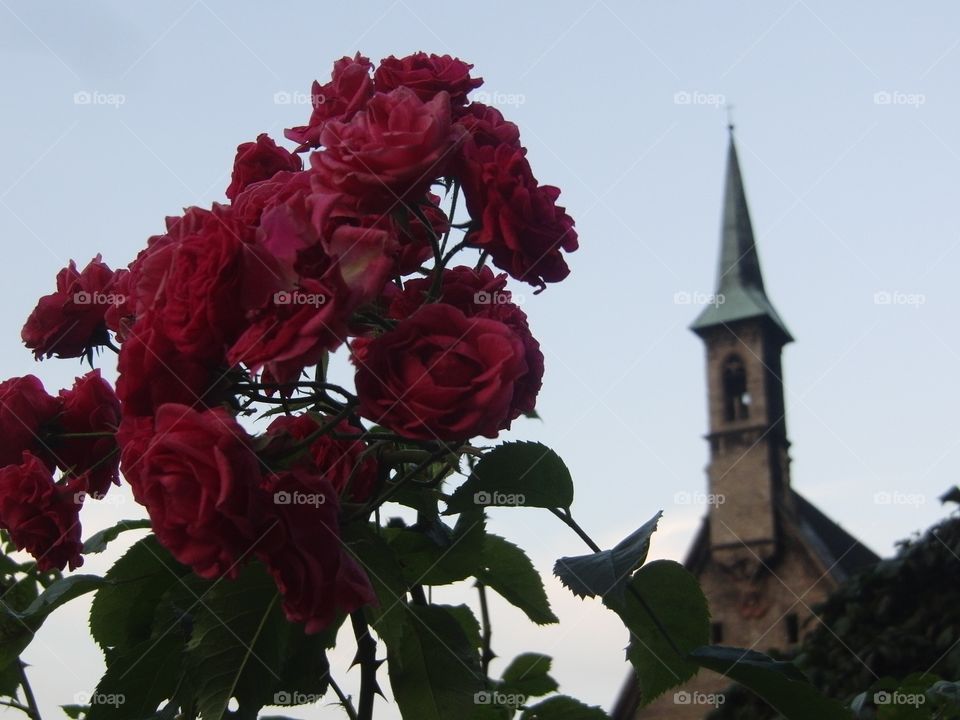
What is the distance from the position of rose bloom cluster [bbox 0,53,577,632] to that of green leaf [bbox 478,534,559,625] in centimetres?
Result: 30

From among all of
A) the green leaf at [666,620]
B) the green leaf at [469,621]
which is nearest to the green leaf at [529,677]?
the green leaf at [469,621]

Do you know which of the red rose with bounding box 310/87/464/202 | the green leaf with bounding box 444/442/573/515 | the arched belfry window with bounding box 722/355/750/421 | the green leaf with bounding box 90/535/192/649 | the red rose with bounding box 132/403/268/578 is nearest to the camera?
the red rose with bounding box 132/403/268/578

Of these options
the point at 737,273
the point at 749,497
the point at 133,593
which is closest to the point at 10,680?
the point at 133,593

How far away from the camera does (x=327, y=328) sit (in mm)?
946

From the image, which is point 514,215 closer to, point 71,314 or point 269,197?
point 269,197

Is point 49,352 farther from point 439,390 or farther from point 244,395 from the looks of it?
point 439,390

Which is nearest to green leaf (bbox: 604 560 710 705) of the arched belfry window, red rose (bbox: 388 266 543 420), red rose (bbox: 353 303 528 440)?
red rose (bbox: 388 266 543 420)

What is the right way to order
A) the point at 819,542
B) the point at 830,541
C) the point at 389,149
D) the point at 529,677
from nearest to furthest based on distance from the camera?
1. the point at 389,149
2. the point at 529,677
3. the point at 819,542
4. the point at 830,541

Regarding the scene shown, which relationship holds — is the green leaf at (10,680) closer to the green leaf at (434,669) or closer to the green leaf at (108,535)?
the green leaf at (108,535)

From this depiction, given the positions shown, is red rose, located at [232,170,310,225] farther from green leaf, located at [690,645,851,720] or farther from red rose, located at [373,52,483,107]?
green leaf, located at [690,645,851,720]

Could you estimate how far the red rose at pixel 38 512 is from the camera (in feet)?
3.96

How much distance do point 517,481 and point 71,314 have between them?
54 cm

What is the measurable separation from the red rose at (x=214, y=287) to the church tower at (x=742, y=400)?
27538 millimetres

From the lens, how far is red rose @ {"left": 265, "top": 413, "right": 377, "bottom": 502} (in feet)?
3.66
